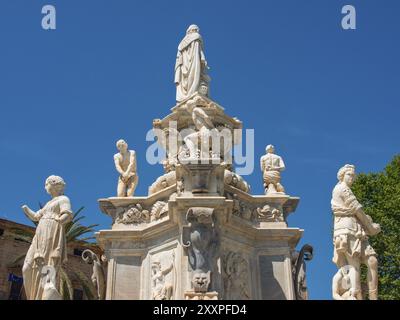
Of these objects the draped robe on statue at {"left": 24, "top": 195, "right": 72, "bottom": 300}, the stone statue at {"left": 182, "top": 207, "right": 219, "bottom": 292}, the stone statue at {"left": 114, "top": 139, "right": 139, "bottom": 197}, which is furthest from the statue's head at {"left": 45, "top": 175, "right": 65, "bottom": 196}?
the stone statue at {"left": 182, "top": 207, "right": 219, "bottom": 292}

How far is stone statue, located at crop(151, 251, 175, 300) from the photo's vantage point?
453 inches

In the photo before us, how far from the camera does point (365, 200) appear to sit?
2655 centimetres

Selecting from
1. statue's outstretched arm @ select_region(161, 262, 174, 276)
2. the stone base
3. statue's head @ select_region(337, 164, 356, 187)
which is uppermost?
statue's head @ select_region(337, 164, 356, 187)

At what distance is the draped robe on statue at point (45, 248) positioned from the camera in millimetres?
10328

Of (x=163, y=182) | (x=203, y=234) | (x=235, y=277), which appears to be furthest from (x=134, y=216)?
(x=235, y=277)

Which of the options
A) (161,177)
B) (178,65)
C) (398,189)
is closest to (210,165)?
(161,177)

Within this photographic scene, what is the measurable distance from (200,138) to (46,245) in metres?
3.85

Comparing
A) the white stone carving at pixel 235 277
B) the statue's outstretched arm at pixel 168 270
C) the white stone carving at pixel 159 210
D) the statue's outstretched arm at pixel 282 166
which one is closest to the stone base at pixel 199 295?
the white stone carving at pixel 235 277

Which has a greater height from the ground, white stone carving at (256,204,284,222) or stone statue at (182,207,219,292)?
white stone carving at (256,204,284,222)

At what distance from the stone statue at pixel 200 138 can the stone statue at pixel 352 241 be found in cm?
282

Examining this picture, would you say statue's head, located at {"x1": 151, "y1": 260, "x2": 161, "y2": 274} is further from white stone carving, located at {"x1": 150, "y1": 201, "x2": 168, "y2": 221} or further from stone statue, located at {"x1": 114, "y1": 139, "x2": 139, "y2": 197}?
stone statue, located at {"x1": 114, "y1": 139, "x2": 139, "y2": 197}

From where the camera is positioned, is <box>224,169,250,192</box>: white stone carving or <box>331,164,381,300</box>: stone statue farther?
<box>224,169,250,192</box>: white stone carving

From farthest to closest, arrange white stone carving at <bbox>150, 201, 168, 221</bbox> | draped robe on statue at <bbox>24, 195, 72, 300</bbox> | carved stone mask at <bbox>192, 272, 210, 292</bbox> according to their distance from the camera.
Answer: white stone carving at <bbox>150, 201, 168, 221</bbox> < carved stone mask at <bbox>192, 272, 210, 292</bbox> < draped robe on statue at <bbox>24, 195, 72, 300</bbox>

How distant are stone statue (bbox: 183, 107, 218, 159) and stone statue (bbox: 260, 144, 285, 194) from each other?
6.26 feet
